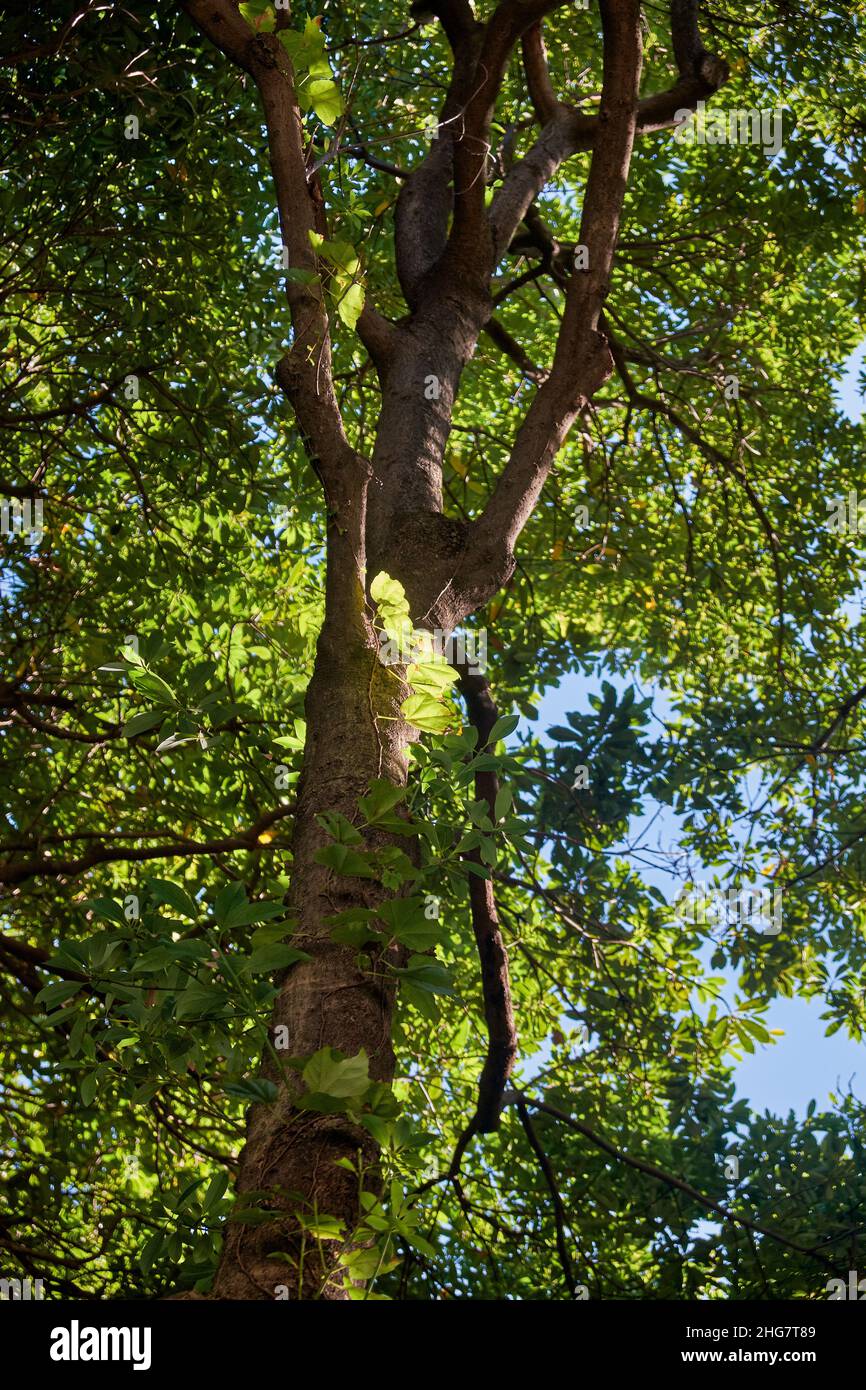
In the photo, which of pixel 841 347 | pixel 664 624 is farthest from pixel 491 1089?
pixel 841 347

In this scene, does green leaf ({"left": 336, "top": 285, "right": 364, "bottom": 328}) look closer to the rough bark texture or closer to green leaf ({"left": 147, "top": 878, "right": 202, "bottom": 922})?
the rough bark texture

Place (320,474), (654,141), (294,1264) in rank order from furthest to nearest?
1. (654,141)
2. (320,474)
3. (294,1264)

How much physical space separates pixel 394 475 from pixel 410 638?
1045 mm

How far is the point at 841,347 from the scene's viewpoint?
863cm

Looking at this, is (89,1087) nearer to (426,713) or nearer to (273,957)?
(273,957)

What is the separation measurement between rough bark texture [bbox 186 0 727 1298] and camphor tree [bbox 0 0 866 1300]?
1 centimetres

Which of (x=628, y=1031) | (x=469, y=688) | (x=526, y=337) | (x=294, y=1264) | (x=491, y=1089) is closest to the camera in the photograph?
(x=294, y=1264)

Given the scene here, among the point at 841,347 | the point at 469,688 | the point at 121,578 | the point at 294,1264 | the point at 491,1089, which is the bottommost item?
the point at 294,1264

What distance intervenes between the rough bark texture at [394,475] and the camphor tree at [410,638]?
13mm

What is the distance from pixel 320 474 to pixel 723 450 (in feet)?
18.9

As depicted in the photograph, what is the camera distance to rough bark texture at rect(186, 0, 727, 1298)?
6.79 feet

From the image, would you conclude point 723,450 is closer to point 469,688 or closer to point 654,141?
point 654,141

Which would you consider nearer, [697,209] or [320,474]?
[320,474]

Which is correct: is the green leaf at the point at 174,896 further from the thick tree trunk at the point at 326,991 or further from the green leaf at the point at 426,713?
the green leaf at the point at 426,713
